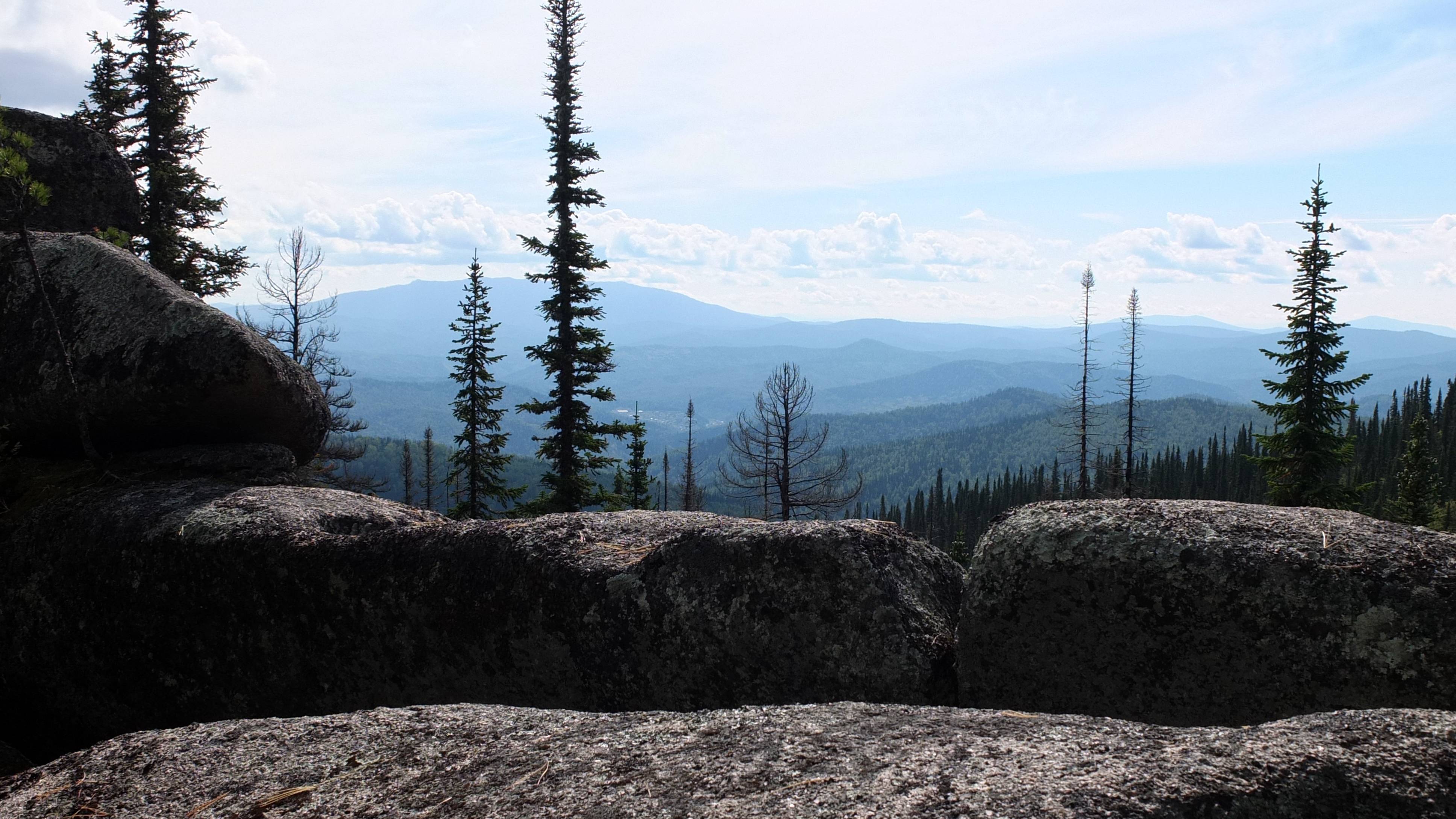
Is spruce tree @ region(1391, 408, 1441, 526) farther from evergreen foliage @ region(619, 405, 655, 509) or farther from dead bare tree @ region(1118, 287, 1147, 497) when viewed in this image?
evergreen foliage @ region(619, 405, 655, 509)

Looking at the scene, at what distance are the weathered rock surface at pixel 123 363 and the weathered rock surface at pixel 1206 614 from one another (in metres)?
9.75

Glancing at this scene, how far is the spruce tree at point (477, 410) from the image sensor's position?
3412cm

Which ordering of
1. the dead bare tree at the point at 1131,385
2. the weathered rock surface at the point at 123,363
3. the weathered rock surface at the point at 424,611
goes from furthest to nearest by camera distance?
1. the dead bare tree at the point at 1131,385
2. the weathered rock surface at the point at 123,363
3. the weathered rock surface at the point at 424,611

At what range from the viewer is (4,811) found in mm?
3967

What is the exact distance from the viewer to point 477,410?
3503 centimetres

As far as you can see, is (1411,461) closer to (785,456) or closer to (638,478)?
(785,456)

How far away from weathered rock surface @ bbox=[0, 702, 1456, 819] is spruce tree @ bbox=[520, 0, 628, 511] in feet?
81.4

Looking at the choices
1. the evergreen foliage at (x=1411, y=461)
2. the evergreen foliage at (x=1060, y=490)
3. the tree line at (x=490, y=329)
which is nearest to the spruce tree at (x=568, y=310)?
the tree line at (x=490, y=329)

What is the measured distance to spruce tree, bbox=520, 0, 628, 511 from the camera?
2905 centimetres

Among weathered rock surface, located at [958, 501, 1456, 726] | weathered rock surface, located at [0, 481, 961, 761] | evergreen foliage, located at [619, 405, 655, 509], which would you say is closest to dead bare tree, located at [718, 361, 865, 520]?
evergreen foliage, located at [619, 405, 655, 509]

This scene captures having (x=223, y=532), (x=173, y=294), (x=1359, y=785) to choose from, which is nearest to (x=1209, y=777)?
(x=1359, y=785)

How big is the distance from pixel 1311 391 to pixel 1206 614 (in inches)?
1273

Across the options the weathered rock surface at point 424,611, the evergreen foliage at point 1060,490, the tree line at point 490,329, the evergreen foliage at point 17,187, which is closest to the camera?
the weathered rock surface at point 424,611

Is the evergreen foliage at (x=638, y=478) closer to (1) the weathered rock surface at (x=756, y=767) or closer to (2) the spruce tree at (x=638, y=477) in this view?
(2) the spruce tree at (x=638, y=477)
